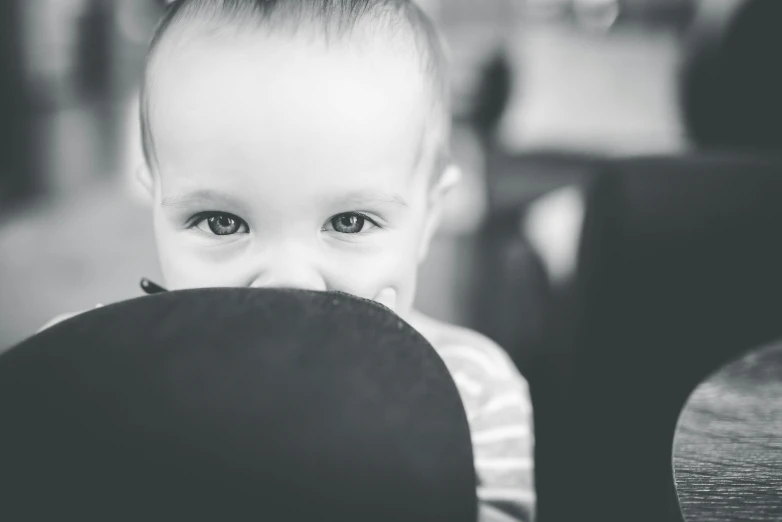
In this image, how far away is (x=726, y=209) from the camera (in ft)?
2.71

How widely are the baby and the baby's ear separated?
0.06 metres

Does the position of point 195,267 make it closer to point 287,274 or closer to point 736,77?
point 287,274

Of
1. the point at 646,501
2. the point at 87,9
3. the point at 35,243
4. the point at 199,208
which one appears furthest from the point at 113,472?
the point at 87,9

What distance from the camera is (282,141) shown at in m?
0.47

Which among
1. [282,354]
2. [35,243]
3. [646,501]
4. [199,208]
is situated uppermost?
[35,243]

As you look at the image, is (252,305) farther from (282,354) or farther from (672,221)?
(672,221)

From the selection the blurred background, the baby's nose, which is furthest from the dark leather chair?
the baby's nose

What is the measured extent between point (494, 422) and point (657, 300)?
1.11 feet

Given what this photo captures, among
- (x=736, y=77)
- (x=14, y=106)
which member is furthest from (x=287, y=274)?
→ (x=14, y=106)

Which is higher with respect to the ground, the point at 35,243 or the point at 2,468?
the point at 35,243

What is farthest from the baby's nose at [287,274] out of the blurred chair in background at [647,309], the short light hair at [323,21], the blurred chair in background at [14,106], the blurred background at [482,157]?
the blurred chair in background at [14,106]

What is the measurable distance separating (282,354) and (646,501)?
679 millimetres

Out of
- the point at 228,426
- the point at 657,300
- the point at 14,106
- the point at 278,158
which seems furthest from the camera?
the point at 14,106

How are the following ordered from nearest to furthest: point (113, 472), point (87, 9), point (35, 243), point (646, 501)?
point (113, 472) < point (646, 501) < point (35, 243) < point (87, 9)
